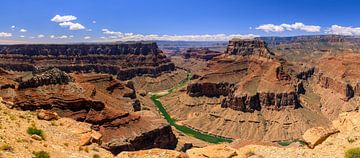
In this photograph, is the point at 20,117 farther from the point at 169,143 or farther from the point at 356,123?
the point at 169,143

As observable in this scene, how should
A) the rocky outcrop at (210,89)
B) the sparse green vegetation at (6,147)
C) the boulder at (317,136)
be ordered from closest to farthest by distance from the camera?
1. the sparse green vegetation at (6,147)
2. the boulder at (317,136)
3. the rocky outcrop at (210,89)

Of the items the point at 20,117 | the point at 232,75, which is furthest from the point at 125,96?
the point at 20,117

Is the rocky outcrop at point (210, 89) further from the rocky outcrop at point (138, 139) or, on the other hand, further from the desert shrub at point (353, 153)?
the desert shrub at point (353, 153)

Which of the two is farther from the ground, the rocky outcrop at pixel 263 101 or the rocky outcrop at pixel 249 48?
the rocky outcrop at pixel 249 48

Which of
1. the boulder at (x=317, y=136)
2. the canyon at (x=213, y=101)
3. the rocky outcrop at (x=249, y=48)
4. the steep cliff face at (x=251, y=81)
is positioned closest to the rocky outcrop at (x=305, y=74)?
the steep cliff face at (x=251, y=81)

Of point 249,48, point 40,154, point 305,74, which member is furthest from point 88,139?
point 305,74

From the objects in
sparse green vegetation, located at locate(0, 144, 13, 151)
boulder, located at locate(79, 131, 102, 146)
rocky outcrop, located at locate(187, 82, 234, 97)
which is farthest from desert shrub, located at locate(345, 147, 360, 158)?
rocky outcrop, located at locate(187, 82, 234, 97)
